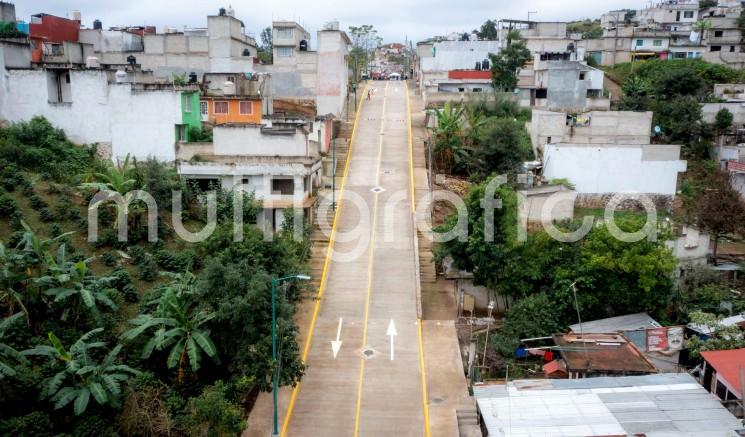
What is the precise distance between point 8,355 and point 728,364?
2313 cm

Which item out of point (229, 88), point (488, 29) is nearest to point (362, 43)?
point (488, 29)

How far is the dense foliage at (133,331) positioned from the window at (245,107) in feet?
44.9

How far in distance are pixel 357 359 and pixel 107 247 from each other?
12.1 m

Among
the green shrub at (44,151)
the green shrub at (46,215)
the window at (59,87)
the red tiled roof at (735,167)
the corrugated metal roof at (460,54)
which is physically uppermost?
the corrugated metal roof at (460,54)

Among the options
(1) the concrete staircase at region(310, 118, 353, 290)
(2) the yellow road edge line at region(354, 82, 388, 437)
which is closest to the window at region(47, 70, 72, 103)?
(1) the concrete staircase at region(310, 118, 353, 290)

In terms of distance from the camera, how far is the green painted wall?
3607 centimetres

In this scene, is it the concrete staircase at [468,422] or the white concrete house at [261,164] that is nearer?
the concrete staircase at [468,422]

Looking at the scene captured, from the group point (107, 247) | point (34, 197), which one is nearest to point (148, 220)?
point (107, 247)

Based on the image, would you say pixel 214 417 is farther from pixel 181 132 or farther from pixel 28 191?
pixel 181 132

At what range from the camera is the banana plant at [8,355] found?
746 inches

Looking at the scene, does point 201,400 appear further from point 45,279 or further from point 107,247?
point 107,247

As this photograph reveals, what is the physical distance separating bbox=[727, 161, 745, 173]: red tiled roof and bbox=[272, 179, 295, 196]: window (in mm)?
26241

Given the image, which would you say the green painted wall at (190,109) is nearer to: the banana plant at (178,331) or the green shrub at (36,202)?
the green shrub at (36,202)

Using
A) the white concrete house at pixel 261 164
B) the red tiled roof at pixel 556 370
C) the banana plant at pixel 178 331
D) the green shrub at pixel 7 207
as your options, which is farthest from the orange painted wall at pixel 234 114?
the red tiled roof at pixel 556 370
